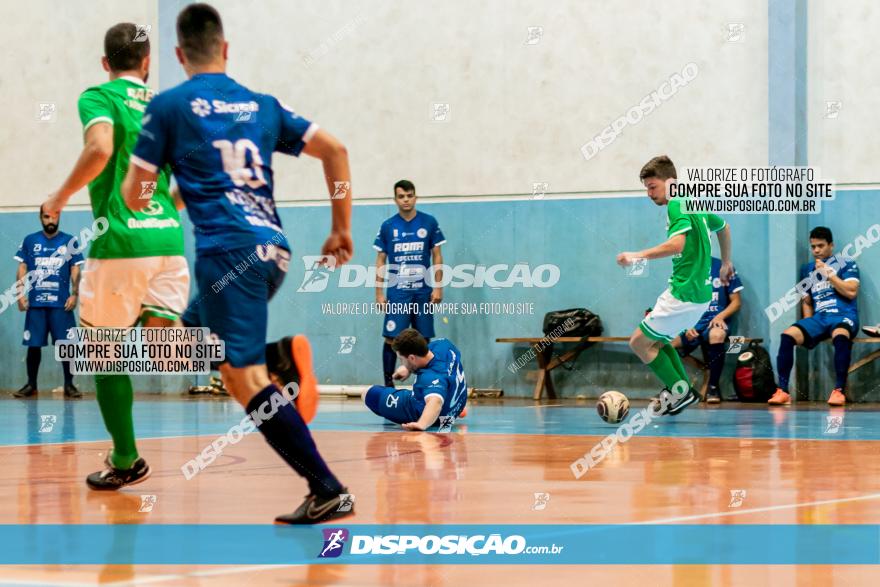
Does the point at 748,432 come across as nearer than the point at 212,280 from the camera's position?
No

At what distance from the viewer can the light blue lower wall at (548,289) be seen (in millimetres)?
15359

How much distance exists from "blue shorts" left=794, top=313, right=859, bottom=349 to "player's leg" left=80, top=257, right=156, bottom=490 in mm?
10285

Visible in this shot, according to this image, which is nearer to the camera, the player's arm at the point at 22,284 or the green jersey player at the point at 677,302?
the green jersey player at the point at 677,302

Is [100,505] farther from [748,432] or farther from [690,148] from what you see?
[690,148]

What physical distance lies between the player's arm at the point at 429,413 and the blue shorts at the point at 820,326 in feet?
21.1

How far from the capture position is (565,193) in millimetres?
16344

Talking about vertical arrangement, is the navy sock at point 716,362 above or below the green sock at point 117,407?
below

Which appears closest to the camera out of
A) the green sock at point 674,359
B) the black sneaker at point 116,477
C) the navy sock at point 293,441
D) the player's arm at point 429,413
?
the navy sock at point 293,441

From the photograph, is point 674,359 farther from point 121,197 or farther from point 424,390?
point 121,197

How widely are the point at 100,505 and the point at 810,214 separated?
11703 mm

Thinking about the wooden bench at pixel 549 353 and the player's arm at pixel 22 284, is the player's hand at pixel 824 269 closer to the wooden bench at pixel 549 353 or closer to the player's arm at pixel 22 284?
the wooden bench at pixel 549 353

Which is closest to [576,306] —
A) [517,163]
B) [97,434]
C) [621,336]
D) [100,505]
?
[621,336]

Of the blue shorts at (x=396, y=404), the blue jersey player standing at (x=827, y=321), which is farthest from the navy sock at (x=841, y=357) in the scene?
the blue shorts at (x=396, y=404)

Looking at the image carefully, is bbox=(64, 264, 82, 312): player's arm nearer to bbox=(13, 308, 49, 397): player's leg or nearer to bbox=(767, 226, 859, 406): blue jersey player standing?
bbox=(13, 308, 49, 397): player's leg
